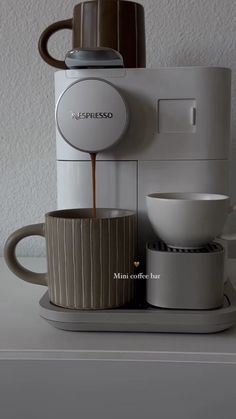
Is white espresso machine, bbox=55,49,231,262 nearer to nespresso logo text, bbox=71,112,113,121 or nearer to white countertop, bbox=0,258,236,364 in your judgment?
nespresso logo text, bbox=71,112,113,121

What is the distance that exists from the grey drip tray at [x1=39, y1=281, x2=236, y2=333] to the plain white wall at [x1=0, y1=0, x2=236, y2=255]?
358mm

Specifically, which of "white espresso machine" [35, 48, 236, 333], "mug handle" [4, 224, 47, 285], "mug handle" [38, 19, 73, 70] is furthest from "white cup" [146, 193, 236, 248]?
"mug handle" [38, 19, 73, 70]

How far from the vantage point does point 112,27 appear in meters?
0.54

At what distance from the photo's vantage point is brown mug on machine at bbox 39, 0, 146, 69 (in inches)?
21.5

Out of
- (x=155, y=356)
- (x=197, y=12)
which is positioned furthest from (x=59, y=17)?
(x=155, y=356)

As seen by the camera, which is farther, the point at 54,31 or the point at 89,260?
the point at 54,31

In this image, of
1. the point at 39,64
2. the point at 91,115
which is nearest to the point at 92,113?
the point at 91,115

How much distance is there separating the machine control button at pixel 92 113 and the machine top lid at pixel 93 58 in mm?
22

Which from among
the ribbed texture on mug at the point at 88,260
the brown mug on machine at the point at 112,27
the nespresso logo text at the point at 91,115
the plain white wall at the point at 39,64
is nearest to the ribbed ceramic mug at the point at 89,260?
the ribbed texture on mug at the point at 88,260

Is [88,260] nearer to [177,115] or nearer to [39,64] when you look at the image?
[177,115]

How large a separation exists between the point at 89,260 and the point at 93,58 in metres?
0.21

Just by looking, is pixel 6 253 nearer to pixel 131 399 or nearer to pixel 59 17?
pixel 131 399

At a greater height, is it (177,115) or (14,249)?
(177,115)

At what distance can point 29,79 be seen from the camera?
77 centimetres
